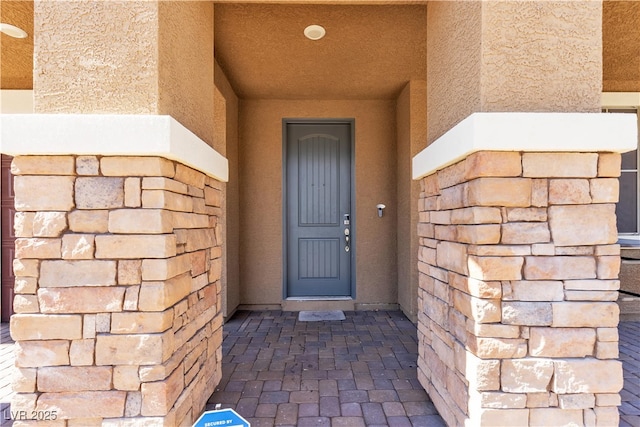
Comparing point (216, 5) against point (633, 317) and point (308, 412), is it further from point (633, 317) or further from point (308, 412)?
point (633, 317)

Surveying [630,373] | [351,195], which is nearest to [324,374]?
[630,373]

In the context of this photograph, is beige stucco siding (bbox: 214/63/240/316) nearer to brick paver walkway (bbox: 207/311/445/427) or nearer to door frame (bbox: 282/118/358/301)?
brick paver walkway (bbox: 207/311/445/427)

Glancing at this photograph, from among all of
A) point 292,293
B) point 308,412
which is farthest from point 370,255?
point 308,412

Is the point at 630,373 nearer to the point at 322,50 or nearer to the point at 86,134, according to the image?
the point at 322,50

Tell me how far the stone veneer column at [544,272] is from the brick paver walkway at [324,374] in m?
0.65

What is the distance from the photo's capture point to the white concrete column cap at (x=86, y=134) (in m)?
1.41

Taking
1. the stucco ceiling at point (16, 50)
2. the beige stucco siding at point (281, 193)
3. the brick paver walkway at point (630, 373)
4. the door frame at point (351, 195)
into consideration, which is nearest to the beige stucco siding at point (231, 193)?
the beige stucco siding at point (281, 193)

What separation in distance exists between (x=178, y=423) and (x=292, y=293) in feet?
9.00

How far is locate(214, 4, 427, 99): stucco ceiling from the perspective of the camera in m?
2.63

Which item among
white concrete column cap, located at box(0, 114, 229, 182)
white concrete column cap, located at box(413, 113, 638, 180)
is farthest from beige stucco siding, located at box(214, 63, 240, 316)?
white concrete column cap, located at box(413, 113, 638, 180)

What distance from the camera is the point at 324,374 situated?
244 centimetres

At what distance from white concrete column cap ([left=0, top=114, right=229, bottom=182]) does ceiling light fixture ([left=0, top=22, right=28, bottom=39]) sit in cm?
204

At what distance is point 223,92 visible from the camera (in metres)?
3.51

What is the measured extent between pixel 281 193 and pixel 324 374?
229 cm
